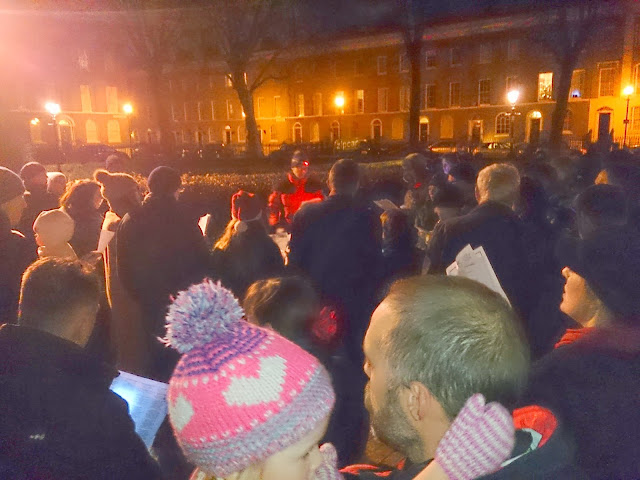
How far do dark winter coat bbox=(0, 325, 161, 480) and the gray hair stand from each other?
98 cm

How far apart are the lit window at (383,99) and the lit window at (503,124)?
10.8 m

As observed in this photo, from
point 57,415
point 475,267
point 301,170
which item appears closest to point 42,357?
point 57,415

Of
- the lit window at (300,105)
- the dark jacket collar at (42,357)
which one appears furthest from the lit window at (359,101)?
the dark jacket collar at (42,357)

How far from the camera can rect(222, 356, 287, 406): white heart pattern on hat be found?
1406 millimetres

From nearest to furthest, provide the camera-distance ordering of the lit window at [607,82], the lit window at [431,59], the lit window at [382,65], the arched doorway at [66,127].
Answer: the lit window at [607,82] → the lit window at [431,59] → the lit window at [382,65] → the arched doorway at [66,127]

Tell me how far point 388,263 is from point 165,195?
6.54 ft

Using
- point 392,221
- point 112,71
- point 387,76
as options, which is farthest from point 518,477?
point 112,71

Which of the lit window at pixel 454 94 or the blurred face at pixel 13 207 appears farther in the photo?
the lit window at pixel 454 94

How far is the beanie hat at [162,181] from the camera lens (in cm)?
413

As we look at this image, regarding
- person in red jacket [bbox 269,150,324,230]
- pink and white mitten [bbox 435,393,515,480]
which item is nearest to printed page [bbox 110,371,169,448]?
pink and white mitten [bbox 435,393,515,480]

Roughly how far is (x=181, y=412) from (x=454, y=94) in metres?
52.5

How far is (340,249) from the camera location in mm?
4441

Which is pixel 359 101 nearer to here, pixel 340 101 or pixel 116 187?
pixel 340 101

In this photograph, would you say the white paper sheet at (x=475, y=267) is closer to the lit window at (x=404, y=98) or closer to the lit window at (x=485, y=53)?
the lit window at (x=485, y=53)
